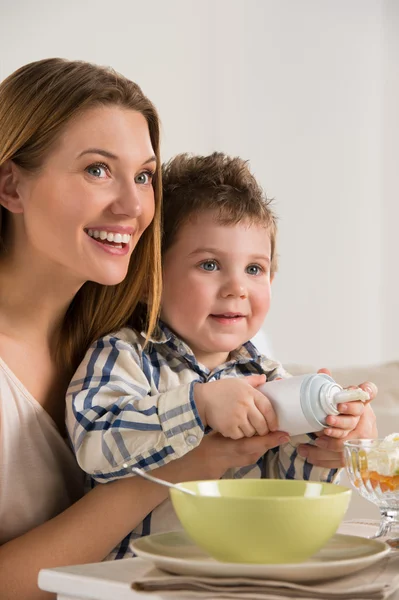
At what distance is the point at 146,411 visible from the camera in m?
1.17

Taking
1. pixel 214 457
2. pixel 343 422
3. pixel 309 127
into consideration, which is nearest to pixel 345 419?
pixel 343 422

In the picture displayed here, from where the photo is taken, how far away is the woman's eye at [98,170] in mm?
1328

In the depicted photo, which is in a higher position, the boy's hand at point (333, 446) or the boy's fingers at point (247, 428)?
the boy's fingers at point (247, 428)

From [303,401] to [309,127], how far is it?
110 inches

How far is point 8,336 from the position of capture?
1.41 meters

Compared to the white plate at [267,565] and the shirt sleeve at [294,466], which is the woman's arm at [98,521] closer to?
the shirt sleeve at [294,466]

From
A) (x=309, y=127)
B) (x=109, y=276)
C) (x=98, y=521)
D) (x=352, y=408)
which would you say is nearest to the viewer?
(x=352, y=408)

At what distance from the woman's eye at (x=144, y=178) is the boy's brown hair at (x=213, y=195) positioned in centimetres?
9

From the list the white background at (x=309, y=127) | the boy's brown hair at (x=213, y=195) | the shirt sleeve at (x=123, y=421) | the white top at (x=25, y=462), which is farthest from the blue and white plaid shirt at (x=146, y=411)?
the white background at (x=309, y=127)

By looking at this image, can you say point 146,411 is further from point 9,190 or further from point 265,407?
point 9,190

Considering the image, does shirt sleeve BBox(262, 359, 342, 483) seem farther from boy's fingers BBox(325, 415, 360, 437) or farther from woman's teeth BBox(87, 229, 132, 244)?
woman's teeth BBox(87, 229, 132, 244)

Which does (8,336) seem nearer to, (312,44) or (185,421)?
(185,421)

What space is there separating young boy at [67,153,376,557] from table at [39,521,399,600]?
280 mm

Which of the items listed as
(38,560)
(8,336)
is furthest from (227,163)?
(38,560)
